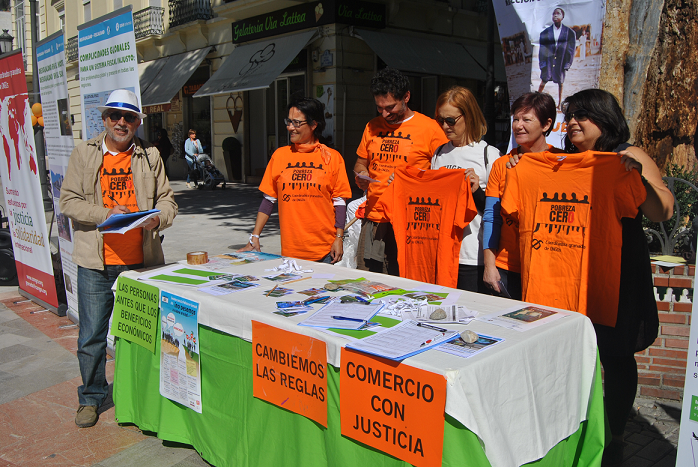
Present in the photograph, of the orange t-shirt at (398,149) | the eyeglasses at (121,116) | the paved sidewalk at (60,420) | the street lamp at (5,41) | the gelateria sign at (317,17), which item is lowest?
the paved sidewalk at (60,420)

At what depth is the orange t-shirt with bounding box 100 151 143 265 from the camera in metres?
3.45

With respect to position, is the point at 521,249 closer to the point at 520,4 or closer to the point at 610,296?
the point at 610,296

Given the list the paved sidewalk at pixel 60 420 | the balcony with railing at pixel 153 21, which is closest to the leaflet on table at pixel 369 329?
the paved sidewalk at pixel 60 420

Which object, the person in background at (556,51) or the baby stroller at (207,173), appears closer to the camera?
the person in background at (556,51)

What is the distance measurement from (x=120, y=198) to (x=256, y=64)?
12295mm

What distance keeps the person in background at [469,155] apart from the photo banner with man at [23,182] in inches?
164

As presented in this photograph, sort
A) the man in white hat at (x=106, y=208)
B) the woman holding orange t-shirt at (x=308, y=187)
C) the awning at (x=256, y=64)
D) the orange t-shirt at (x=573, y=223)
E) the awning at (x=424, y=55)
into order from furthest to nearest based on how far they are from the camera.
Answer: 1. the awning at (x=256, y=64)
2. the awning at (x=424, y=55)
3. the woman holding orange t-shirt at (x=308, y=187)
4. the man in white hat at (x=106, y=208)
5. the orange t-shirt at (x=573, y=223)

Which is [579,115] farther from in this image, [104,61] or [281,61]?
A: [281,61]

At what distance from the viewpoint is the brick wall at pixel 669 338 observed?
3660mm

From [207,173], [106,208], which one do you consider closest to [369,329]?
[106,208]

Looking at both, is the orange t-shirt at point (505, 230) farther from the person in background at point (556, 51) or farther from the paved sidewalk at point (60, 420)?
the person in background at point (556, 51)

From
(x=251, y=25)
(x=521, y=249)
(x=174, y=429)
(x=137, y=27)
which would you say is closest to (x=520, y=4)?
(x=521, y=249)

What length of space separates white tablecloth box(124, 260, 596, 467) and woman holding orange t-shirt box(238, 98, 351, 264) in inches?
46.0

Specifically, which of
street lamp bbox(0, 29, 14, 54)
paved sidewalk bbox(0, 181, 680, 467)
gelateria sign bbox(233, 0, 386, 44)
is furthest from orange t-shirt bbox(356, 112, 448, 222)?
gelateria sign bbox(233, 0, 386, 44)
